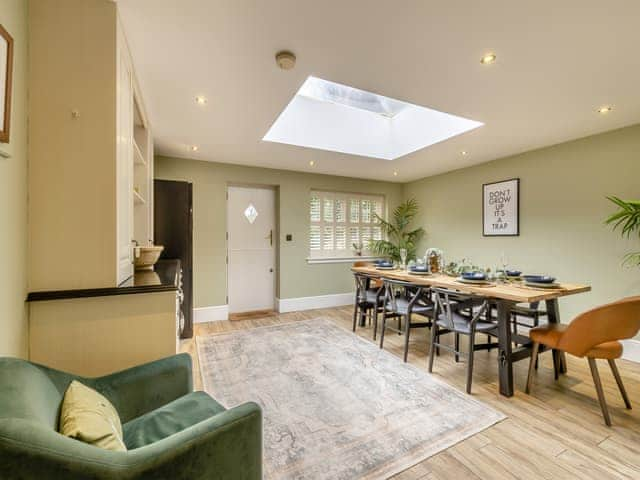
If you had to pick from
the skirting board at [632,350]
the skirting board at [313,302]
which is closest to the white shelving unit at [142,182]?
the skirting board at [313,302]

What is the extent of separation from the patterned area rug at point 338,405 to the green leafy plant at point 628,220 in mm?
2255

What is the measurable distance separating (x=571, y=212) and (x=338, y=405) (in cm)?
354

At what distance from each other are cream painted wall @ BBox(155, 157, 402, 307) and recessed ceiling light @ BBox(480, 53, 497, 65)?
3.34 metres

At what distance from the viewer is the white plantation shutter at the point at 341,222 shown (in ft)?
16.9

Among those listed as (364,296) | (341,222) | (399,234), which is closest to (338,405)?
(364,296)

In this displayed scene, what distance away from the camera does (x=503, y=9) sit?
147 cm

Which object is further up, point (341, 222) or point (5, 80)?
point (5, 80)

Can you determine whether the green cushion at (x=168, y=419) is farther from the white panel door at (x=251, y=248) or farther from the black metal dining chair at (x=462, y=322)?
the white panel door at (x=251, y=248)

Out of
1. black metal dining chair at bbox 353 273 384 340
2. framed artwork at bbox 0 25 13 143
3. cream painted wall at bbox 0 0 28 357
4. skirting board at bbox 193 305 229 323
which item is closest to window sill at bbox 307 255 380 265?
black metal dining chair at bbox 353 273 384 340

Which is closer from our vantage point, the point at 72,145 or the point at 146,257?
the point at 72,145

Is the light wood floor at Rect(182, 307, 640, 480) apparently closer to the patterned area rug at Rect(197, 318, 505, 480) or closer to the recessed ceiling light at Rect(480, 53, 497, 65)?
the patterned area rug at Rect(197, 318, 505, 480)

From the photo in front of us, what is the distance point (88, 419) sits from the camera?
0.90m

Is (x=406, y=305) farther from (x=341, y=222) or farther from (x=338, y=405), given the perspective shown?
(x=341, y=222)

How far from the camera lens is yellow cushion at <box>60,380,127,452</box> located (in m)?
0.82
